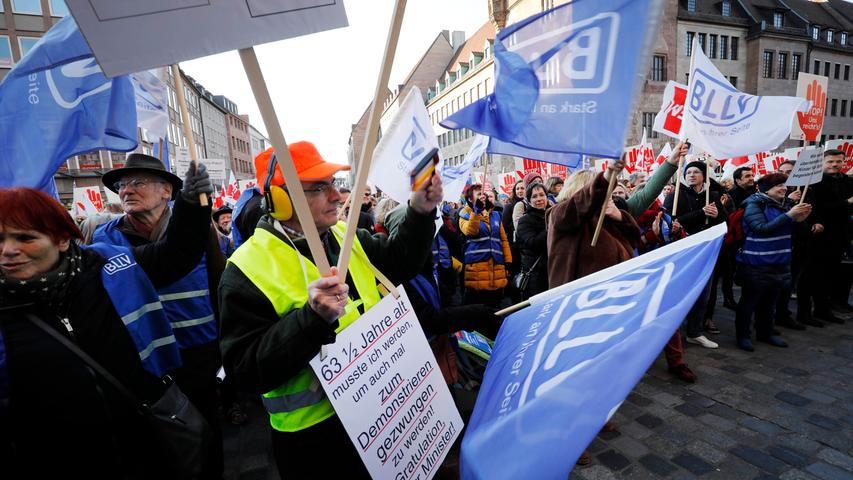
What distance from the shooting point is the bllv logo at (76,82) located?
95.3 inches

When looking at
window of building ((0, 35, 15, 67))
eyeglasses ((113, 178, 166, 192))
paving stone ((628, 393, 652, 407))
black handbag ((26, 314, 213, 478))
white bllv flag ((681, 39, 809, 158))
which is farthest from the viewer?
window of building ((0, 35, 15, 67))

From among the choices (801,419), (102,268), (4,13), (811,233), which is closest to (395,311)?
(102,268)

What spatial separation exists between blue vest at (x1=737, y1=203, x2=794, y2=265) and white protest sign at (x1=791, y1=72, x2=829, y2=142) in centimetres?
134

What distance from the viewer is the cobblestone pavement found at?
106 inches

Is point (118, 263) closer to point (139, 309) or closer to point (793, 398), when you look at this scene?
point (139, 309)

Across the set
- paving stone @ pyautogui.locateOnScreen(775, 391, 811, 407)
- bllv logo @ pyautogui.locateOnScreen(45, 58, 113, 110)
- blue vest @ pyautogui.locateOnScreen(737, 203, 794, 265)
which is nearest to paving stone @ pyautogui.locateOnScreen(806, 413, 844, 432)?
paving stone @ pyautogui.locateOnScreen(775, 391, 811, 407)

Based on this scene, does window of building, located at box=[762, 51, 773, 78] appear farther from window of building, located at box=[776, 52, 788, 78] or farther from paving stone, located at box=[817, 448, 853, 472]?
paving stone, located at box=[817, 448, 853, 472]

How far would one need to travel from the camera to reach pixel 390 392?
5.17ft

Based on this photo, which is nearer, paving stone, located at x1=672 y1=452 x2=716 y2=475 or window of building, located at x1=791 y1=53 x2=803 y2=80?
paving stone, located at x1=672 y1=452 x2=716 y2=475

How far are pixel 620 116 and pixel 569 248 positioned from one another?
150 centimetres

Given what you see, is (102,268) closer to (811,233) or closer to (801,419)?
(801,419)

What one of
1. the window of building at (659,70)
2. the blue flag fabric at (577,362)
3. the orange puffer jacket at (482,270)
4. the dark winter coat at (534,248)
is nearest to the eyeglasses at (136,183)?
the blue flag fabric at (577,362)

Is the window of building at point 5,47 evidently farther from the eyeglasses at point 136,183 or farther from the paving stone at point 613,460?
the paving stone at point 613,460

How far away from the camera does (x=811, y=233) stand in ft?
18.0
